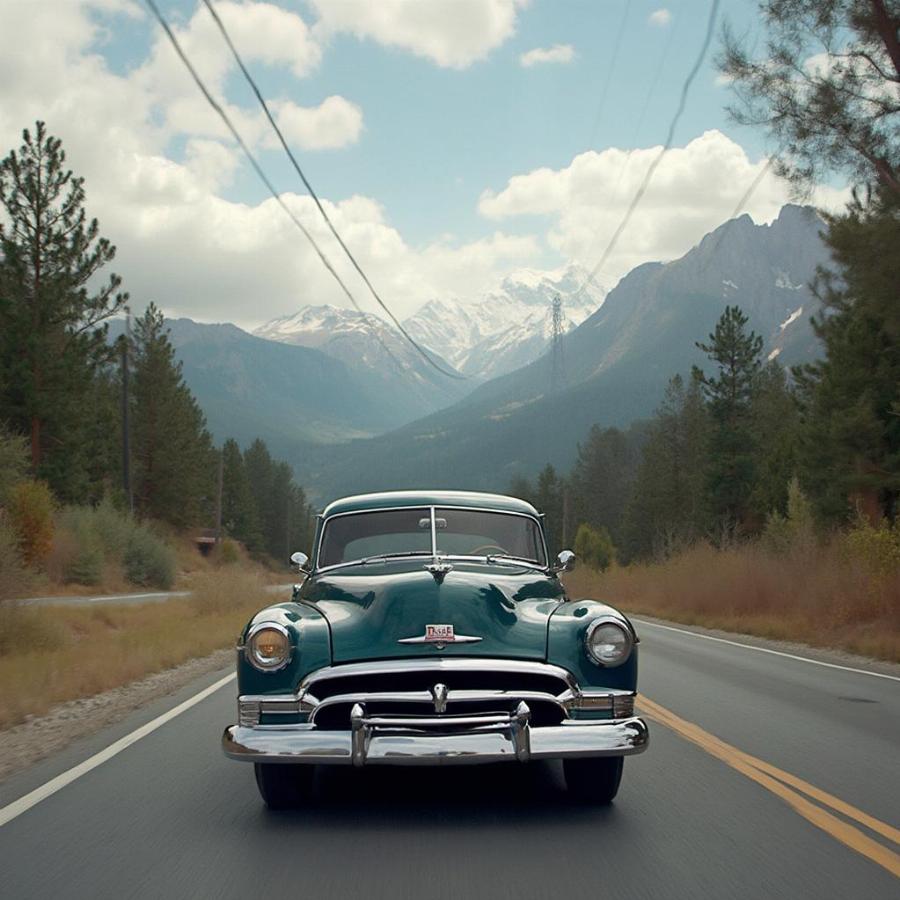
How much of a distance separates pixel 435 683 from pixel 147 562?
4464 centimetres

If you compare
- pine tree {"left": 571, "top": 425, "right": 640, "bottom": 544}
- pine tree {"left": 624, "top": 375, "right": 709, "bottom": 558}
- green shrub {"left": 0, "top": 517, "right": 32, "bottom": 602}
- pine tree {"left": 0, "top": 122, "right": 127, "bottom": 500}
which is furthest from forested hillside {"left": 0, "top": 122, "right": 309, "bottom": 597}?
pine tree {"left": 571, "top": 425, "right": 640, "bottom": 544}

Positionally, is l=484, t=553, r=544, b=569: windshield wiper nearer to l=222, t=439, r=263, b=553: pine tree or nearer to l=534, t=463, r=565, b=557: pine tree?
l=222, t=439, r=263, b=553: pine tree

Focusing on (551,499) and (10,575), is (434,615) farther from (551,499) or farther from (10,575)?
(551,499)

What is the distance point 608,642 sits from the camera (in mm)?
5977

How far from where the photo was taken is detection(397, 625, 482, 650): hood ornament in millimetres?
5824

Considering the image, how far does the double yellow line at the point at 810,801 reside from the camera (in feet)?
16.7

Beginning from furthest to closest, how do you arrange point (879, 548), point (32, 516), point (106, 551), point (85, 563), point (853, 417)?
point (106, 551) < point (85, 563) < point (32, 516) < point (853, 417) < point (879, 548)

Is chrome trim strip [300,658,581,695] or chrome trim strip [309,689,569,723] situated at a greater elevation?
chrome trim strip [300,658,581,695]

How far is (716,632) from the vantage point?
23.7 meters

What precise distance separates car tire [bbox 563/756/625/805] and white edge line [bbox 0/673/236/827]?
9.43 feet

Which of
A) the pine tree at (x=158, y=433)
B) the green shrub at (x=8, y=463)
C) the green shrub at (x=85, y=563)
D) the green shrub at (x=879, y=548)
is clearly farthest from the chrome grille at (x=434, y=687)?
the pine tree at (x=158, y=433)

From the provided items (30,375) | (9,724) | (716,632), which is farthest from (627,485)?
(9,724)

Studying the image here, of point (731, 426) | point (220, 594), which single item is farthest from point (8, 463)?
point (731, 426)

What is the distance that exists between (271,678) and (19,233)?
38231 millimetres
